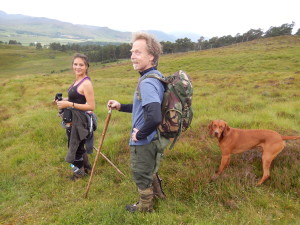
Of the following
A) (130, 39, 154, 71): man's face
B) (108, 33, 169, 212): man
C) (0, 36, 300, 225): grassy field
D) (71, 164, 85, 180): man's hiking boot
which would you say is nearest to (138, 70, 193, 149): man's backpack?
(108, 33, 169, 212): man

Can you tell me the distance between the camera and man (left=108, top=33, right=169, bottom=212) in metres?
2.65

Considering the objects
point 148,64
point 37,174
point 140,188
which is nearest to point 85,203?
point 140,188

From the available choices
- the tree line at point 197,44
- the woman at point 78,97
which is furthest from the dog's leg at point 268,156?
the tree line at point 197,44

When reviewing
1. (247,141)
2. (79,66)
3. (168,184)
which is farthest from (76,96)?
(247,141)

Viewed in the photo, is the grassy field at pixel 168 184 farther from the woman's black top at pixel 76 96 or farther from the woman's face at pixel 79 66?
the woman's face at pixel 79 66

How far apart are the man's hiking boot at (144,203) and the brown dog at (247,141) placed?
135cm

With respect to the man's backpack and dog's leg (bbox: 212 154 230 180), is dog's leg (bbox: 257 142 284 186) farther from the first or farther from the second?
the man's backpack

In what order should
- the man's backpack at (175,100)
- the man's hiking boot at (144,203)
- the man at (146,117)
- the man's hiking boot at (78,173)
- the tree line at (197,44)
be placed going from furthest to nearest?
1. the tree line at (197,44)
2. the man's hiking boot at (78,173)
3. the man's hiking boot at (144,203)
4. the man's backpack at (175,100)
5. the man at (146,117)

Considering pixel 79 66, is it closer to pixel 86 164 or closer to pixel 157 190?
pixel 86 164

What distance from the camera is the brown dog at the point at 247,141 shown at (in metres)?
4.13

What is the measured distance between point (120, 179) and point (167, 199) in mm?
1274

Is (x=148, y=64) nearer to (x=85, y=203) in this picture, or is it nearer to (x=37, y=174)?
(x=85, y=203)

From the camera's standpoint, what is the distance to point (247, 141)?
4.43 m

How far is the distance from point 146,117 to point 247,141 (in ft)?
8.79
